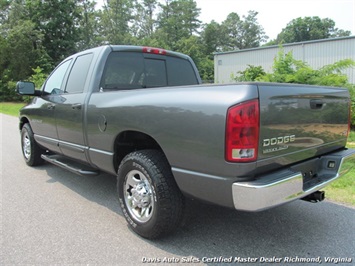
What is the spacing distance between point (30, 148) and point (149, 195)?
363 cm

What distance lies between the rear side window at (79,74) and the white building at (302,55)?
12064mm

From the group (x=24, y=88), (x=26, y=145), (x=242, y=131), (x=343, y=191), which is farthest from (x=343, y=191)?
(x=26, y=145)

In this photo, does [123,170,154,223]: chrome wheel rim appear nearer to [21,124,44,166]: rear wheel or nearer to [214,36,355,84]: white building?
[21,124,44,166]: rear wheel

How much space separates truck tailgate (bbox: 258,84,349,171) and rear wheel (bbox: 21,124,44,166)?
4.56 meters

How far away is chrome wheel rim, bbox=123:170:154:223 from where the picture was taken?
295 centimetres

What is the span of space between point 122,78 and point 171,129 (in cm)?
170

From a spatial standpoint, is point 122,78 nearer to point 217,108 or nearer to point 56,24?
point 217,108

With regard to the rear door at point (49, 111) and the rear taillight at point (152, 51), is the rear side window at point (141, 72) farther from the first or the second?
the rear door at point (49, 111)

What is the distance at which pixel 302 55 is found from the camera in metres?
20.7

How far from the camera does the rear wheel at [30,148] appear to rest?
5512mm

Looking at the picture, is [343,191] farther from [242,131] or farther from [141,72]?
[141,72]

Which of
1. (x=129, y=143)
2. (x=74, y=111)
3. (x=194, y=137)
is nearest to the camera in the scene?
(x=194, y=137)

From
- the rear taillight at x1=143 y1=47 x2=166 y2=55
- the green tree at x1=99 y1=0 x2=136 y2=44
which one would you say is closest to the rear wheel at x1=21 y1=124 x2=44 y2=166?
the rear taillight at x1=143 y1=47 x2=166 y2=55

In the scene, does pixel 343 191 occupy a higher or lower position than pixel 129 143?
lower
